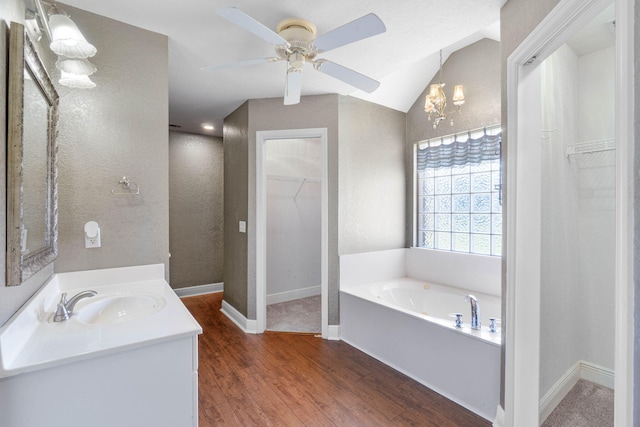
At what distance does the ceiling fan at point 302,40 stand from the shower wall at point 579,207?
1336mm

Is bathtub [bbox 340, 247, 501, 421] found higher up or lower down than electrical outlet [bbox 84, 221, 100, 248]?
lower down

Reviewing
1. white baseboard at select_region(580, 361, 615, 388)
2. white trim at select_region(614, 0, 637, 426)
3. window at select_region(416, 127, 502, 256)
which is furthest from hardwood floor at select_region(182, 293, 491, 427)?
window at select_region(416, 127, 502, 256)

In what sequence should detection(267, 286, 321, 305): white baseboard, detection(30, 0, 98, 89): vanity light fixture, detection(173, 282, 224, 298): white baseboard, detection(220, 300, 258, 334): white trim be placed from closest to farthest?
detection(30, 0, 98, 89): vanity light fixture, detection(220, 300, 258, 334): white trim, detection(267, 286, 321, 305): white baseboard, detection(173, 282, 224, 298): white baseboard

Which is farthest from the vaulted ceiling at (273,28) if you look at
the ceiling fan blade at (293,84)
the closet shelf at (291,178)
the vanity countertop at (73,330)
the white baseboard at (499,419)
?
the white baseboard at (499,419)

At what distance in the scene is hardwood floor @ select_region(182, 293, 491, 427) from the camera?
1.80 metres

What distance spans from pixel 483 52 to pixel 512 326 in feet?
8.13

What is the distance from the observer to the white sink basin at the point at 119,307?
1434 mm

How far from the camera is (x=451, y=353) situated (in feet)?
6.49

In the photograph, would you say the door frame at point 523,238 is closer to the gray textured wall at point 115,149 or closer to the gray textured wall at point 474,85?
the gray textured wall at point 474,85

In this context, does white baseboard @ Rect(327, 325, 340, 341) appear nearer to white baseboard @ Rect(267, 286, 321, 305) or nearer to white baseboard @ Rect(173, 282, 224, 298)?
white baseboard @ Rect(267, 286, 321, 305)

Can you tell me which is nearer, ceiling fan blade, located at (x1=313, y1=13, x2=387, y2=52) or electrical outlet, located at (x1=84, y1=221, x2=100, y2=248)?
ceiling fan blade, located at (x1=313, y1=13, x2=387, y2=52)

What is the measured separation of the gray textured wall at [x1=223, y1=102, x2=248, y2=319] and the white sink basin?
1581 mm

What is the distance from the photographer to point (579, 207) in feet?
7.43

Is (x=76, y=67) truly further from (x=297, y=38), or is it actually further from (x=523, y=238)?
(x=523, y=238)
